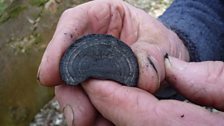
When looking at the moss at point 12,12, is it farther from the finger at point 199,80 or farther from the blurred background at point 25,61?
the finger at point 199,80

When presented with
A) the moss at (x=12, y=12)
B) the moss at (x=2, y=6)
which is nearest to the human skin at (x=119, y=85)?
the moss at (x=12, y=12)

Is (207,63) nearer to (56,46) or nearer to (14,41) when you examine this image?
(56,46)

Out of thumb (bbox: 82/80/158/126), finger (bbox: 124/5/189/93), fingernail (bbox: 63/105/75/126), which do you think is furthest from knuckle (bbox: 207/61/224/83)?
fingernail (bbox: 63/105/75/126)

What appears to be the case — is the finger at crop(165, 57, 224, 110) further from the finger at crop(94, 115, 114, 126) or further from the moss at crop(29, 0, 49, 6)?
the moss at crop(29, 0, 49, 6)

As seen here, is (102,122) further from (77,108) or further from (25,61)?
(25,61)

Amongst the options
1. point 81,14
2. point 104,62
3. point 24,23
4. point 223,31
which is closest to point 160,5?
point 24,23

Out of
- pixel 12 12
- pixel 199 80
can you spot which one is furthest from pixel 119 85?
pixel 12 12

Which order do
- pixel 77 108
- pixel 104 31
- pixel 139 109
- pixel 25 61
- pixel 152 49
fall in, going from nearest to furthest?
pixel 139 109 < pixel 77 108 < pixel 152 49 < pixel 104 31 < pixel 25 61
